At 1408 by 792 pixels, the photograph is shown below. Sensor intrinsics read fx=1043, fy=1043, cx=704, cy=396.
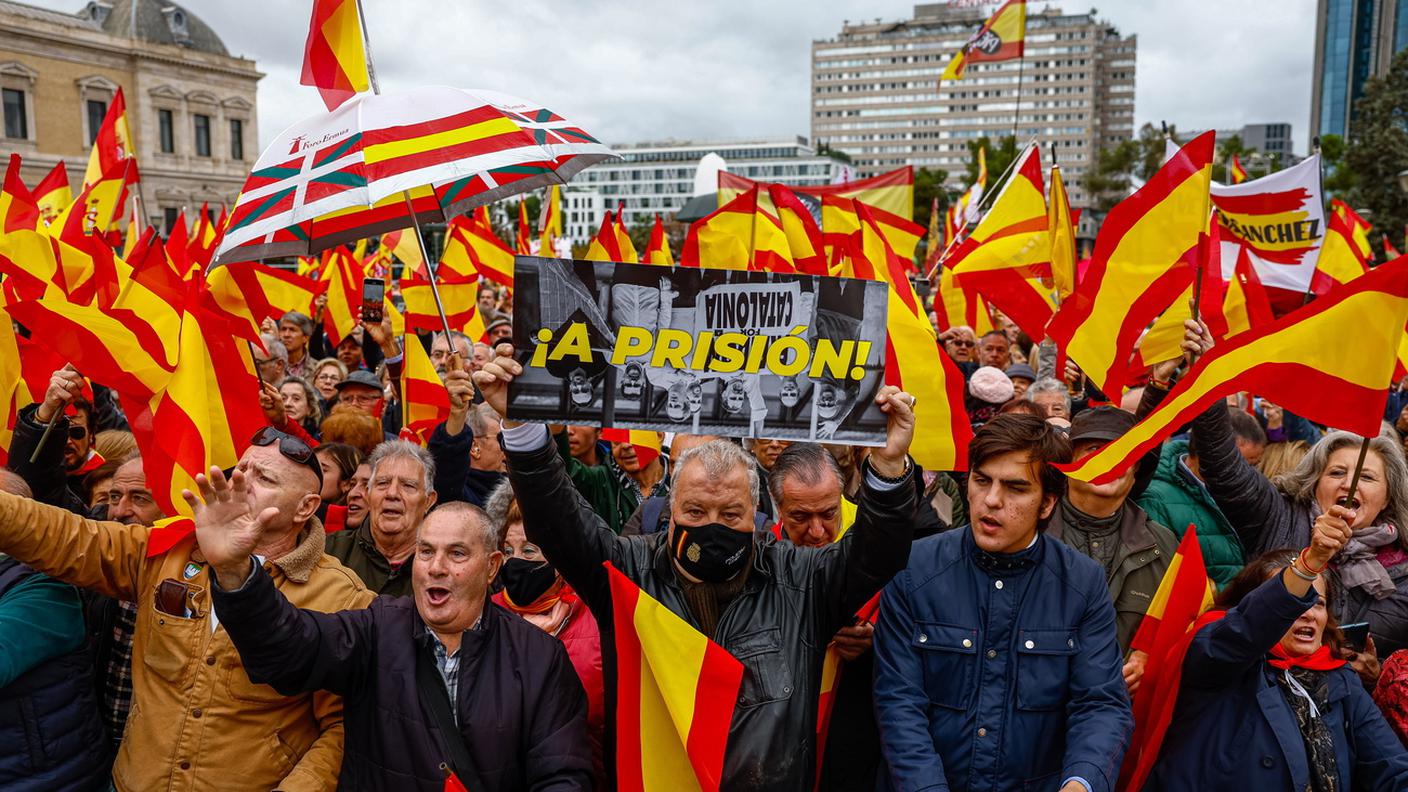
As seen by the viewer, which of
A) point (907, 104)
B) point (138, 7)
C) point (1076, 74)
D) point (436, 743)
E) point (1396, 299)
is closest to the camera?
point (436, 743)

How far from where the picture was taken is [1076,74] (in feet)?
494

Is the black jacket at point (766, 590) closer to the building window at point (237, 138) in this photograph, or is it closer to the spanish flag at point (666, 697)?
the spanish flag at point (666, 697)

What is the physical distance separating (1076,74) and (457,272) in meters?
159

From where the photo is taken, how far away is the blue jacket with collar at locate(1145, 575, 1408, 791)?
2887mm

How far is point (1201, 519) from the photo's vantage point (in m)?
4.07

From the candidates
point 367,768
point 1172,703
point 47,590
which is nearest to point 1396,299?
point 1172,703

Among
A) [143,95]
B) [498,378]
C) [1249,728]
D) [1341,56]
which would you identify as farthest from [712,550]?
[1341,56]

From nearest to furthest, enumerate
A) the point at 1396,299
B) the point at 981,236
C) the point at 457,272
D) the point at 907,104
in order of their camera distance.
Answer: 1. the point at 1396,299
2. the point at 981,236
3. the point at 457,272
4. the point at 907,104

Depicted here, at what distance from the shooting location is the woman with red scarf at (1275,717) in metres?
2.90

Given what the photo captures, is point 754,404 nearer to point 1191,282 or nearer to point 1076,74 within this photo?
point 1191,282

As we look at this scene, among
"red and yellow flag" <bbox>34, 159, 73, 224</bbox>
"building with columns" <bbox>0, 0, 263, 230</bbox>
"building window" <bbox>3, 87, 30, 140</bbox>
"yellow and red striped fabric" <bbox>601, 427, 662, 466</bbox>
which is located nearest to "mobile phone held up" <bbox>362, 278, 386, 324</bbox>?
"yellow and red striped fabric" <bbox>601, 427, 662, 466</bbox>

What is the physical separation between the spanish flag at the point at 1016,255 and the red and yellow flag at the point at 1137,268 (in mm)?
1677

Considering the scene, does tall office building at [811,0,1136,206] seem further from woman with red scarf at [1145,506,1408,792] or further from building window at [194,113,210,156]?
woman with red scarf at [1145,506,1408,792]

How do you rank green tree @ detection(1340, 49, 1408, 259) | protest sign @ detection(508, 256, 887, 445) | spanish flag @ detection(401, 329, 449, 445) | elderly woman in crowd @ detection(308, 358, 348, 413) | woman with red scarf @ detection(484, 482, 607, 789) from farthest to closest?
green tree @ detection(1340, 49, 1408, 259)
elderly woman in crowd @ detection(308, 358, 348, 413)
spanish flag @ detection(401, 329, 449, 445)
woman with red scarf @ detection(484, 482, 607, 789)
protest sign @ detection(508, 256, 887, 445)
